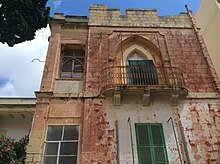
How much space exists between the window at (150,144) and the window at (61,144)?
2.19 metres

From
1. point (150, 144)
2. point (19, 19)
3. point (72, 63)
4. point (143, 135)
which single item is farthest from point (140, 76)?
point (19, 19)

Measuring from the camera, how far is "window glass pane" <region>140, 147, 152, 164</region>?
7653mm

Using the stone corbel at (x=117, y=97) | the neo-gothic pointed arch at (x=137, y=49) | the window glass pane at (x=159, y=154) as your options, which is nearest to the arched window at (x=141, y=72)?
the neo-gothic pointed arch at (x=137, y=49)

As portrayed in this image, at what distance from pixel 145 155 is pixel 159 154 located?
48 cm

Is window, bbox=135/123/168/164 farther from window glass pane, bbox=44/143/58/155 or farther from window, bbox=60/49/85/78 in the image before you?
window, bbox=60/49/85/78

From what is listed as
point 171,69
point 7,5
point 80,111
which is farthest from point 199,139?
point 7,5

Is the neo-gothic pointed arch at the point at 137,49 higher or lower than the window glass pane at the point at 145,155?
higher

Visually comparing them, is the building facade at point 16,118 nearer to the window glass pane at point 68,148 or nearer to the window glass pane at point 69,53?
the window glass pane at point 69,53

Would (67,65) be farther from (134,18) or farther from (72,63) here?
(134,18)

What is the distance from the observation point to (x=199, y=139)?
8.27m

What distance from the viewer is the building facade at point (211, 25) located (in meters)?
11.6

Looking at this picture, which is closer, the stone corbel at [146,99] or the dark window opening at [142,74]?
the stone corbel at [146,99]

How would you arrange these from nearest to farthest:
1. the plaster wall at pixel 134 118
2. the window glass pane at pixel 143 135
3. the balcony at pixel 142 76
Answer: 1. the plaster wall at pixel 134 118
2. the window glass pane at pixel 143 135
3. the balcony at pixel 142 76

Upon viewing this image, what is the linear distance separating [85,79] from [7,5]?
15.1ft
